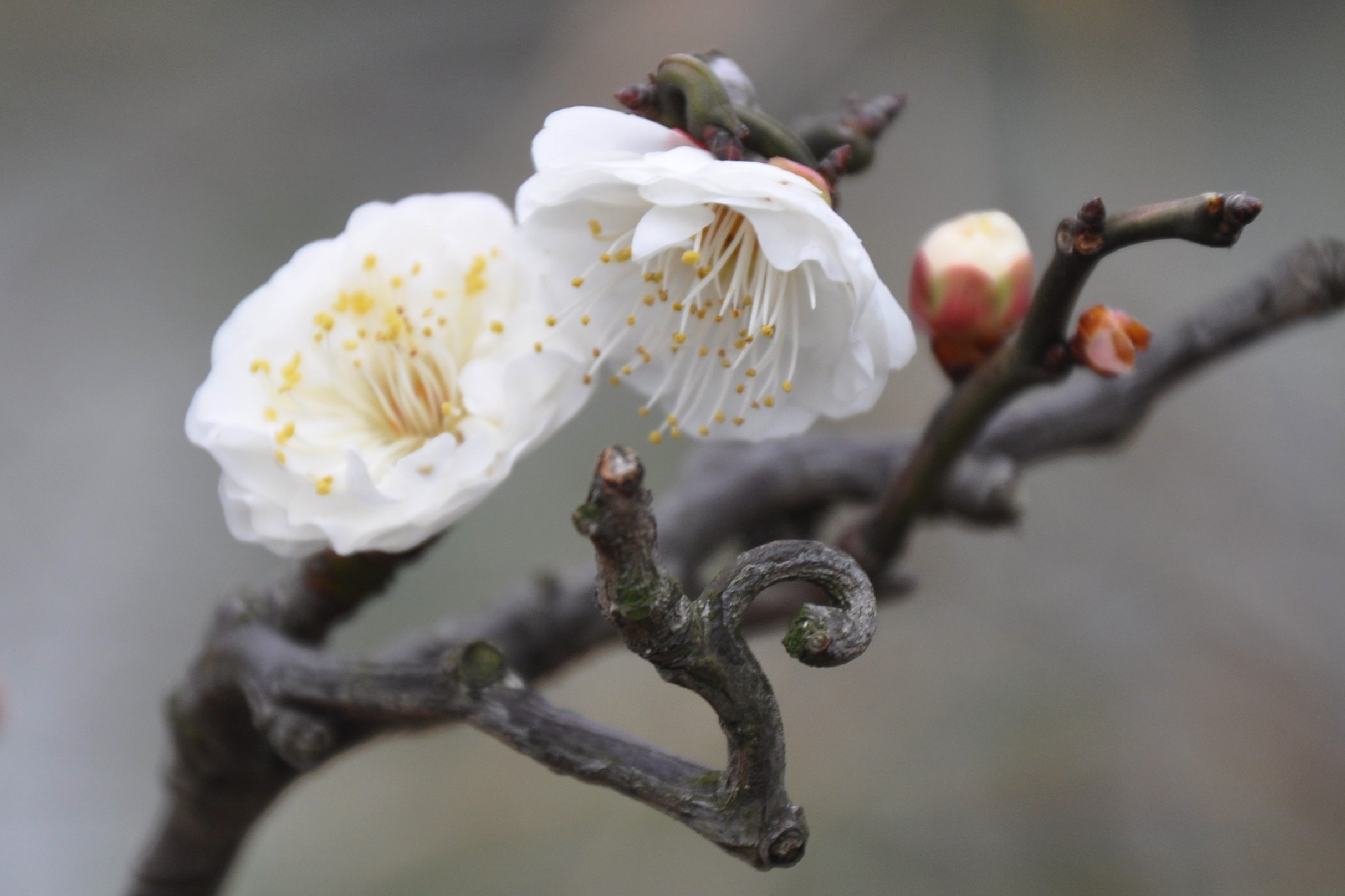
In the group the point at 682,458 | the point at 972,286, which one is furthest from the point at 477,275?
the point at 682,458

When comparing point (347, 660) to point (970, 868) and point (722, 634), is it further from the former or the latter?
point (970, 868)

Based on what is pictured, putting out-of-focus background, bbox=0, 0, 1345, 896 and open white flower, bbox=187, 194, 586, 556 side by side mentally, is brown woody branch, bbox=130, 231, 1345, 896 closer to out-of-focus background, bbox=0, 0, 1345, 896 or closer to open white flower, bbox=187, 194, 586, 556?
open white flower, bbox=187, 194, 586, 556

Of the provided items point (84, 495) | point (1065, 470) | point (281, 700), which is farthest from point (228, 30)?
point (281, 700)

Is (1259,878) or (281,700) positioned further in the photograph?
(1259,878)

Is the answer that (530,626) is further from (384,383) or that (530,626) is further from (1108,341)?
(1108,341)

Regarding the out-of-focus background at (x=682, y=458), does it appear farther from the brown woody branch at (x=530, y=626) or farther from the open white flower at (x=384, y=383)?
the open white flower at (x=384, y=383)

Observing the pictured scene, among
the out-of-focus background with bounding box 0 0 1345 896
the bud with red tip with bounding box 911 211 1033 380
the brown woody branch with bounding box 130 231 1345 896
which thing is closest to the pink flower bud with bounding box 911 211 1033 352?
the bud with red tip with bounding box 911 211 1033 380

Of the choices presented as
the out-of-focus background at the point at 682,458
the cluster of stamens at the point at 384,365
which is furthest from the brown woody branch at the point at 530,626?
the out-of-focus background at the point at 682,458
